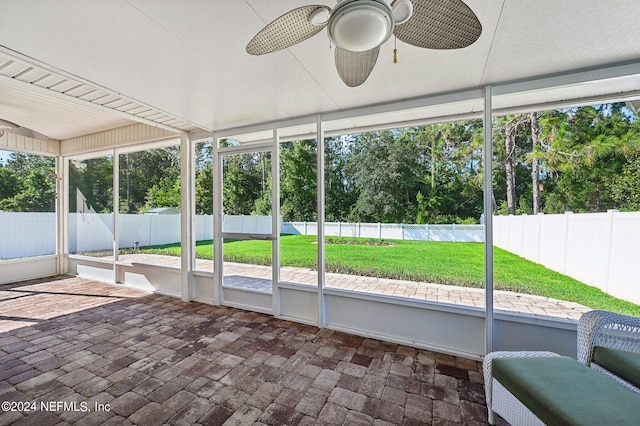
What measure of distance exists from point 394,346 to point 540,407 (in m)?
1.61

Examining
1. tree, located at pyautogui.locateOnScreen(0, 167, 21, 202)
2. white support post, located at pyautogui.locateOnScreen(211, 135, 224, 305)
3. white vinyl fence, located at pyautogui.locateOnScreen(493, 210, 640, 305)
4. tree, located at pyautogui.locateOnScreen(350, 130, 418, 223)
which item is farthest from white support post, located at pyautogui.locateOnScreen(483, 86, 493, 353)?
tree, located at pyautogui.locateOnScreen(0, 167, 21, 202)

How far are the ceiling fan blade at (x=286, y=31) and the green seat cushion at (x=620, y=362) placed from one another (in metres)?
2.37

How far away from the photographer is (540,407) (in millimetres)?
1292

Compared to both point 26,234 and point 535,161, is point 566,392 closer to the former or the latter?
point 535,161

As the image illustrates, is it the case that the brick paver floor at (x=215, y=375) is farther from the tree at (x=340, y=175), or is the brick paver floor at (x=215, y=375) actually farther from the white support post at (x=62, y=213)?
the white support post at (x=62, y=213)

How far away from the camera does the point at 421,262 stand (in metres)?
4.23

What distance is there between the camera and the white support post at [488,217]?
8.20ft

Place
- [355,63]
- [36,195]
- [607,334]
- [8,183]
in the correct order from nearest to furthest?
[355,63]
[607,334]
[8,183]
[36,195]

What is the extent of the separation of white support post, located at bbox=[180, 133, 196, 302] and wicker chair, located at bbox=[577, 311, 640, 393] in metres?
4.42

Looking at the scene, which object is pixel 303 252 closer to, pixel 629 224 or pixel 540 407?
pixel 540 407

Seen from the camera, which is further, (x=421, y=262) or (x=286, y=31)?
(x=421, y=262)

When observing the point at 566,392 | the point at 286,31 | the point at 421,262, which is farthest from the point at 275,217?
the point at 566,392

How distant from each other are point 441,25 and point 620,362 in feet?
6.72

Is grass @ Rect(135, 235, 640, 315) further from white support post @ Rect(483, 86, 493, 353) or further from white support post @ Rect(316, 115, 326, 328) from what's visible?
white support post @ Rect(483, 86, 493, 353)
